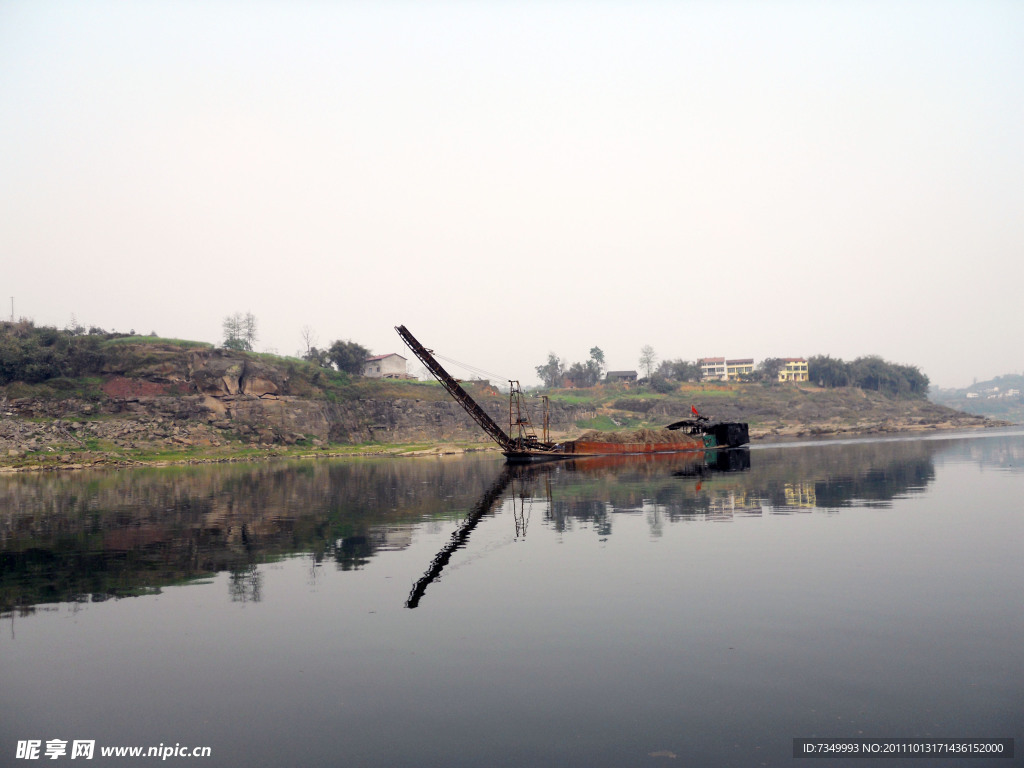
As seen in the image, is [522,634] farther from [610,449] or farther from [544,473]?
[610,449]

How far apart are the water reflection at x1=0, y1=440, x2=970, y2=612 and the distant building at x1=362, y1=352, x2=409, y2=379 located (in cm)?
6994

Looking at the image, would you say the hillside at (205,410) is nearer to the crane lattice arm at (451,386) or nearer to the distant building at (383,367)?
the distant building at (383,367)

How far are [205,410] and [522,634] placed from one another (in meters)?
81.5

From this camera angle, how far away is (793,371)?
586ft

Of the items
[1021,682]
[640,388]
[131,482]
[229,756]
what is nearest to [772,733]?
[1021,682]

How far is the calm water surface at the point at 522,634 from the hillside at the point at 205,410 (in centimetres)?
5259

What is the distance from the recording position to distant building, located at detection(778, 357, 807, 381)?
584ft

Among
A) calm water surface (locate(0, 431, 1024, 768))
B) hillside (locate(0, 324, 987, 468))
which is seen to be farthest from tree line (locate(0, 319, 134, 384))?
calm water surface (locate(0, 431, 1024, 768))

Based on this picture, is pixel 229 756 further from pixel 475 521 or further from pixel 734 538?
pixel 475 521

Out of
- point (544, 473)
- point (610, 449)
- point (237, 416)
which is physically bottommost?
point (544, 473)

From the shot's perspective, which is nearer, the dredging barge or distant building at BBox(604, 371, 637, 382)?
the dredging barge

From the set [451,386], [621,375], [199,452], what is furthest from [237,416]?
[621,375]

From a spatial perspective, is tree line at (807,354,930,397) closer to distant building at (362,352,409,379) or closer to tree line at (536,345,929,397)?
tree line at (536,345,929,397)

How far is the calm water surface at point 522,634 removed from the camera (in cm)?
802
